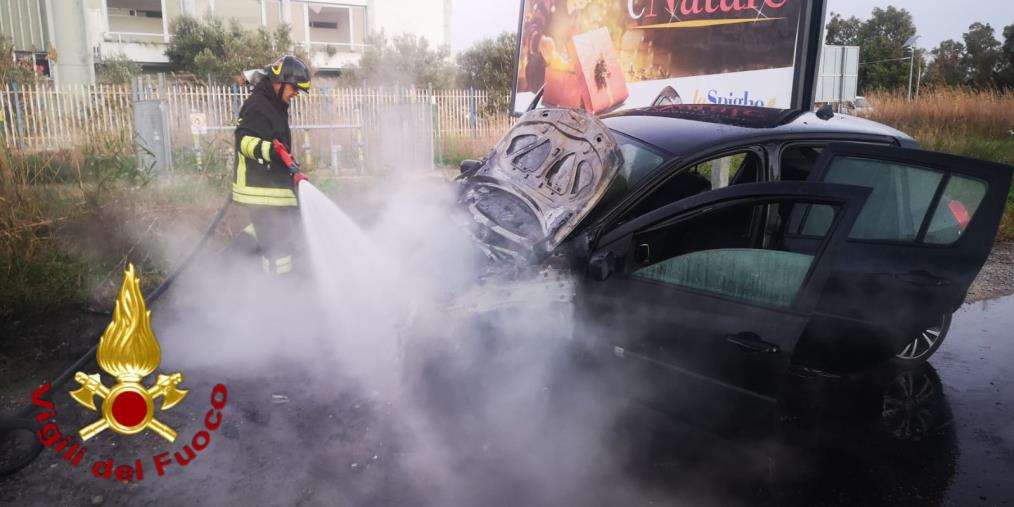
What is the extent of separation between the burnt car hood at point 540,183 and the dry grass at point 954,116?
11.4 m

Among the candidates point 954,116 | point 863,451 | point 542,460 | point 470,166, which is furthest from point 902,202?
point 954,116

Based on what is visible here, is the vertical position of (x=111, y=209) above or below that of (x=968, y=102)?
below

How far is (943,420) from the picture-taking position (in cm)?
381

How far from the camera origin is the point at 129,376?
10.4 feet

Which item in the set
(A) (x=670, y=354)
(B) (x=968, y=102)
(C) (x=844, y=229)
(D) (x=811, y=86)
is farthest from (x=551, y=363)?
(B) (x=968, y=102)

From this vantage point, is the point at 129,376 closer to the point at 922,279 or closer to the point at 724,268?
the point at 724,268

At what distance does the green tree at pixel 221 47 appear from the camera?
87.4 ft

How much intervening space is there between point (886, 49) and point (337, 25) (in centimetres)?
3164

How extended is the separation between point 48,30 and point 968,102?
31.8 metres

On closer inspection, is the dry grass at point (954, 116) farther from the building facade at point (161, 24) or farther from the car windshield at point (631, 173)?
the building facade at point (161, 24)

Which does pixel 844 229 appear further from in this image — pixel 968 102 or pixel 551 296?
pixel 968 102

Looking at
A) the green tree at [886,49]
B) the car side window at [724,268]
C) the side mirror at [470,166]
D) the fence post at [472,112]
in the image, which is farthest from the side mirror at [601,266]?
the green tree at [886,49]

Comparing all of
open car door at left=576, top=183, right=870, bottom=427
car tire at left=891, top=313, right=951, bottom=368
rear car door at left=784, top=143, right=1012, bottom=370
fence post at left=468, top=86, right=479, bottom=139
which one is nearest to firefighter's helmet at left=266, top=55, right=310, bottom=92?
open car door at left=576, top=183, right=870, bottom=427

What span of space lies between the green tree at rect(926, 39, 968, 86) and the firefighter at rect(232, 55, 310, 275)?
35.4m
